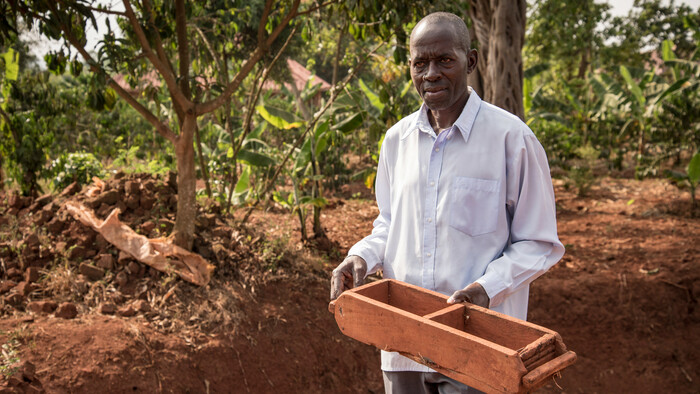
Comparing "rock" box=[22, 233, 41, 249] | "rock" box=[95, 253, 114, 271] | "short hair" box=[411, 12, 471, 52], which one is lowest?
"rock" box=[95, 253, 114, 271]

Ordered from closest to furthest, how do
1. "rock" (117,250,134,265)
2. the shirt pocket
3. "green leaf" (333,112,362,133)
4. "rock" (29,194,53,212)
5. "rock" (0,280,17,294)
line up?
1. the shirt pocket
2. "rock" (0,280,17,294)
3. "rock" (117,250,134,265)
4. "rock" (29,194,53,212)
5. "green leaf" (333,112,362,133)

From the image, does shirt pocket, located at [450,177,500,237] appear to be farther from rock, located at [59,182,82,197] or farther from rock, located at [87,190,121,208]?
rock, located at [59,182,82,197]

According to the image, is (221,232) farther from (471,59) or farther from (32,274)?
(471,59)

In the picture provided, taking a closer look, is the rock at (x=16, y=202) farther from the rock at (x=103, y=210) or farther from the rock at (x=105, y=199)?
the rock at (x=103, y=210)

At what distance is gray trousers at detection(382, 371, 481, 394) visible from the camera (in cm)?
189

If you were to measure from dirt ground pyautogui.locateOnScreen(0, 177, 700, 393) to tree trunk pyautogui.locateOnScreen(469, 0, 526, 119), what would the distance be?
178 centimetres

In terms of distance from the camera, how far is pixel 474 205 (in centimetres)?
188

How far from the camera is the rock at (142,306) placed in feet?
13.5

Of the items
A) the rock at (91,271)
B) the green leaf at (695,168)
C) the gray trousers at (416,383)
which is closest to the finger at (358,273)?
the gray trousers at (416,383)

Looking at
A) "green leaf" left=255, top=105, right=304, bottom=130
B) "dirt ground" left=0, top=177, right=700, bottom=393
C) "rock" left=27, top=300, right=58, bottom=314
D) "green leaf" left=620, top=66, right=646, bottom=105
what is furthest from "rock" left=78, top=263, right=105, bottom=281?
"green leaf" left=620, top=66, right=646, bottom=105

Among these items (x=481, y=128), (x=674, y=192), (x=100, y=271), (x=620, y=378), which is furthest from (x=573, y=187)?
(x=481, y=128)

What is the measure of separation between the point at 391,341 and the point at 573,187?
924 centimetres

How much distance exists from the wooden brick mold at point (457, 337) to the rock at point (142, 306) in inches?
105

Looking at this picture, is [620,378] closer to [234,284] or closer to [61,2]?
[234,284]
